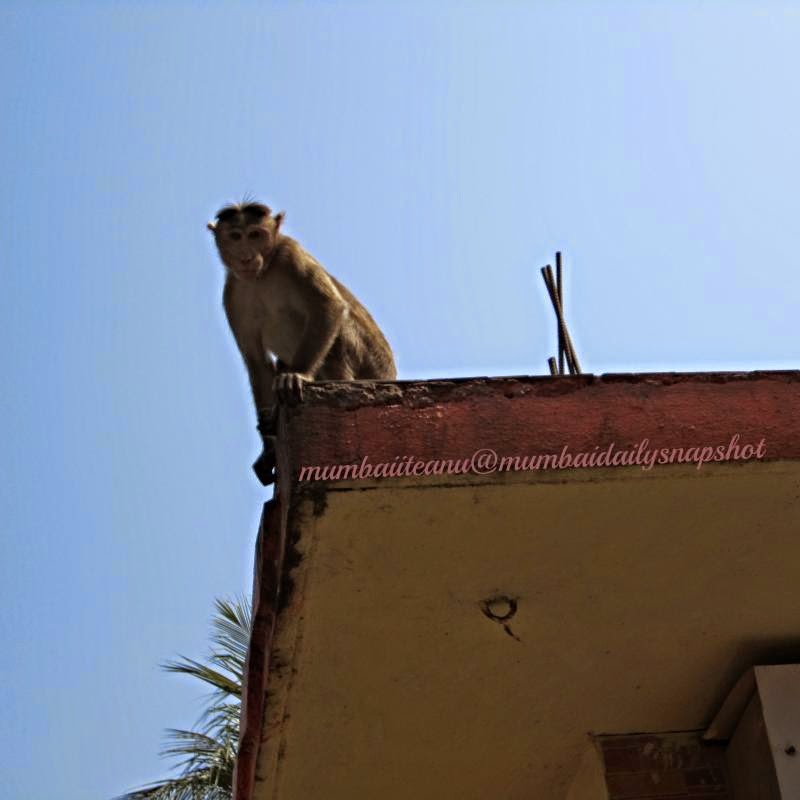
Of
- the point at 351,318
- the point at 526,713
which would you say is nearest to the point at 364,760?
the point at 526,713

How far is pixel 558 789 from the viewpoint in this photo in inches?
164

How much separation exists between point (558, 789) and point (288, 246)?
13.9ft

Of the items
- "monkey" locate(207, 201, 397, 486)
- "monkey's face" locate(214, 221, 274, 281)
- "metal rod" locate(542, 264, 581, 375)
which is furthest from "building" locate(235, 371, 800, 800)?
"monkey's face" locate(214, 221, 274, 281)

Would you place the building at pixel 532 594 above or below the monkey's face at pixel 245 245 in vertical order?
below

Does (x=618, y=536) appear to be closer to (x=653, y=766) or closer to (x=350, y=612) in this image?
(x=350, y=612)

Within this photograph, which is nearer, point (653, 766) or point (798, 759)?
point (798, 759)

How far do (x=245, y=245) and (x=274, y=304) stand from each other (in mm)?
382

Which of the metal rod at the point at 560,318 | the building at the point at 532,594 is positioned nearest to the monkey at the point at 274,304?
the metal rod at the point at 560,318

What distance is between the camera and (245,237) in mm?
7422

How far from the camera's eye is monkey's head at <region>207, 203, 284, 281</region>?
7398 millimetres

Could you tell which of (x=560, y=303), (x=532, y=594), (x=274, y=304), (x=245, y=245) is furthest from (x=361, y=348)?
(x=532, y=594)

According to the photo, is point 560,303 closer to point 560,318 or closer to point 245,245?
point 560,318

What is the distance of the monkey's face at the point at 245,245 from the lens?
291 inches

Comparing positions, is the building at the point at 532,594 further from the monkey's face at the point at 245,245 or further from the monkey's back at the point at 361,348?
the monkey's face at the point at 245,245
